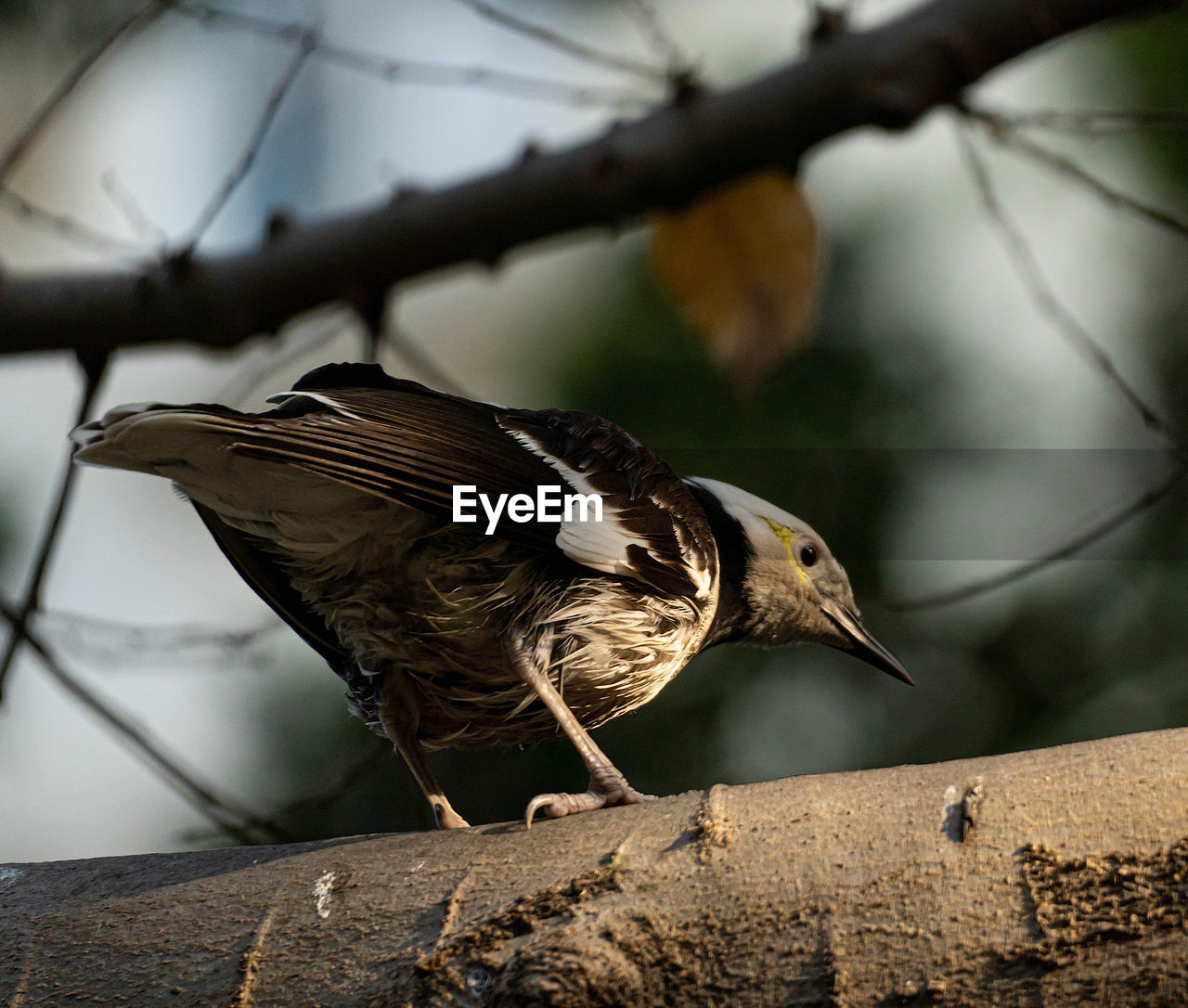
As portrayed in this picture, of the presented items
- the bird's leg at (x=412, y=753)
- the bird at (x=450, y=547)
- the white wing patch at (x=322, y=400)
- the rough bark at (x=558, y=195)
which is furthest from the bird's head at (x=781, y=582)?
the rough bark at (x=558, y=195)

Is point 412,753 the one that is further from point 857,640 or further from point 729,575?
point 857,640

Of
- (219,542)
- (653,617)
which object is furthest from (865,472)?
(219,542)

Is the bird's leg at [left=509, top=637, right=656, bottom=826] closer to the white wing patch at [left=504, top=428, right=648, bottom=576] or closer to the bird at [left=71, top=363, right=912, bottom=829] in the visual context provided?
the bird at [left=71, top=363, right=912, bottom=829]

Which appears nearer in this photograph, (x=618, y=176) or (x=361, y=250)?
(x=618, y=176)

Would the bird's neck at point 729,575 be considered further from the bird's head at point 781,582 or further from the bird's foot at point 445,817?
the bird's foot at point 445,817

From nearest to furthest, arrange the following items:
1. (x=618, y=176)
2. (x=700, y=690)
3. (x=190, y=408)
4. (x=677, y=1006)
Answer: (x=677, y=1006)
(x=618, y=176)
(x=190, y=408)
(x=700, y=690)

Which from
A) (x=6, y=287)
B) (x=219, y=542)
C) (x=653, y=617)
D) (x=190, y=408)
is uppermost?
(x=6, y=287)

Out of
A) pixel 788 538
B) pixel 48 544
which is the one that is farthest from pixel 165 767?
pixel 788 538

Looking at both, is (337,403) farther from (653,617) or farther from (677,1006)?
(677,1006)
